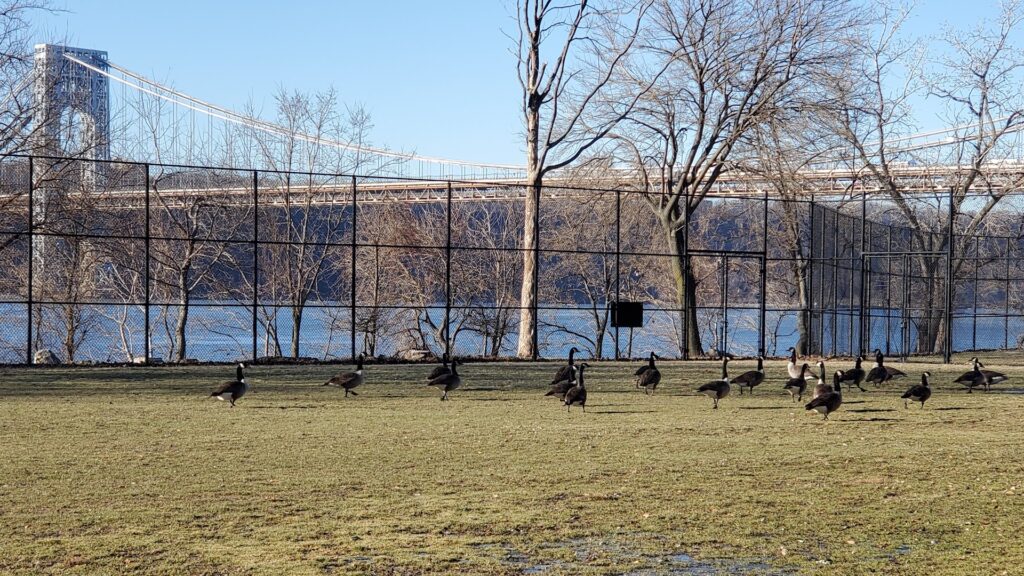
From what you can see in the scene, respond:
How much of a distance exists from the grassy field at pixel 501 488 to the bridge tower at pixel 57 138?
1329 centimetres

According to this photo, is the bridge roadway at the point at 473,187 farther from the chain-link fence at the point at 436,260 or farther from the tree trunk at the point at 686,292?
the tree trunk at the point at 686,292

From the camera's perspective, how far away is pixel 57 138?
2847 centimetres

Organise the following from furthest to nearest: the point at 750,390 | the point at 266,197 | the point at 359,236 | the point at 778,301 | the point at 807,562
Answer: the point at 778,301 < the point at 359,236 < the point at 266,197 < the point at 750,390 < the point at 807,562

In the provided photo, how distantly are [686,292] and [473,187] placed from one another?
38.5 feet

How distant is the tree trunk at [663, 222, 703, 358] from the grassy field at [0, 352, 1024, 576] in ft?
44.3

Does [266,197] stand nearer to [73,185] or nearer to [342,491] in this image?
[73,185]

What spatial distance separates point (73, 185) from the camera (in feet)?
106

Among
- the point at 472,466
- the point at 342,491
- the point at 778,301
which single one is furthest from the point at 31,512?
the point at 778,301

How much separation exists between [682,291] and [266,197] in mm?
19017

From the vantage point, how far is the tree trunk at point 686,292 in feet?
94.8

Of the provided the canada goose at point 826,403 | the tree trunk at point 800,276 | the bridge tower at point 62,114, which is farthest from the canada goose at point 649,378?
the bridge tower at point 62,114

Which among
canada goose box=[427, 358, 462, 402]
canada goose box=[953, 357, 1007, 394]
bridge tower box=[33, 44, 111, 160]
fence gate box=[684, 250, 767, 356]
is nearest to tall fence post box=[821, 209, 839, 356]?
fence gate box=[684, 250, 767, 356]

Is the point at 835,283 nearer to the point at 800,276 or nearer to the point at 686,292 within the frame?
the point at 800,276

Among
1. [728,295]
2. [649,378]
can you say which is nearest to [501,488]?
[649,378]
